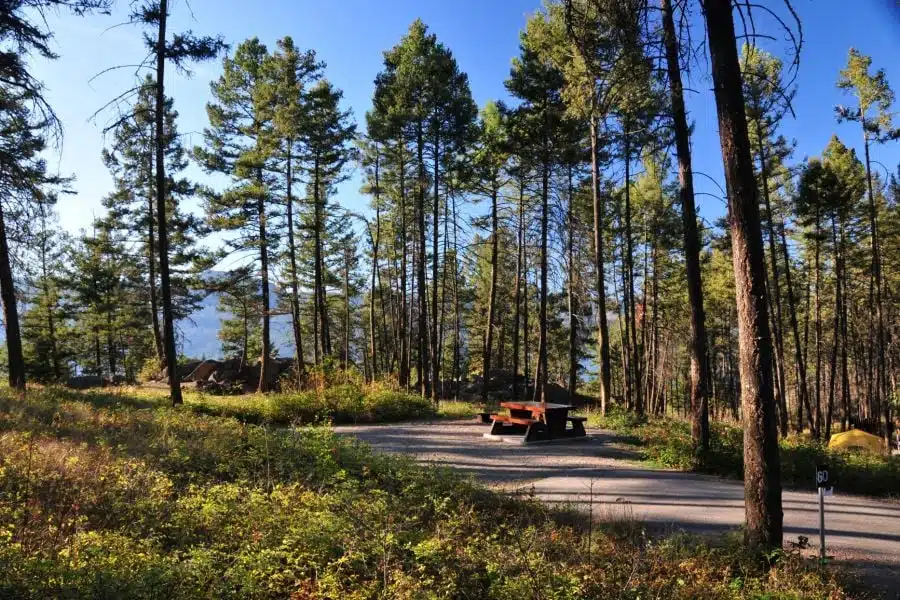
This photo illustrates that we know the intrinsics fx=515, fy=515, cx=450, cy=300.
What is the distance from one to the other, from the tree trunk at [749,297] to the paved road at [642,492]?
1097 mm

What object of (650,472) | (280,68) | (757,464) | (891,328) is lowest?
(650,472)

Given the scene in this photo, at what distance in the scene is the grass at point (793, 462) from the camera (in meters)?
9.77

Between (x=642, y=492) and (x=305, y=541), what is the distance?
535cm

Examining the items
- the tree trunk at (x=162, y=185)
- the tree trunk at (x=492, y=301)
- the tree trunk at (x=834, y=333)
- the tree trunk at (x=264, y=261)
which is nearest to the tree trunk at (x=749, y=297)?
the tree trunk at (x=162, y=185)

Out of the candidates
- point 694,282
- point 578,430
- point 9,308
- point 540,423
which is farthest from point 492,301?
point 9,308

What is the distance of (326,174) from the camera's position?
24.0 metres

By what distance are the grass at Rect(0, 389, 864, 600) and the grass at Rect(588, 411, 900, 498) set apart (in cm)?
510

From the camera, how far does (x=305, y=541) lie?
14.5ft

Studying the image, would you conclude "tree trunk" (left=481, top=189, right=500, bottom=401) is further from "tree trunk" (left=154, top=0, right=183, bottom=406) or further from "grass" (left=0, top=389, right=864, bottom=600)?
"grass" (left=0, top=389, right=864, bottom=600)

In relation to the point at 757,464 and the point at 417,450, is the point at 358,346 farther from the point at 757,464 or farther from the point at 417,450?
the point at 757,464

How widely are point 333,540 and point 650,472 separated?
677 centimetres

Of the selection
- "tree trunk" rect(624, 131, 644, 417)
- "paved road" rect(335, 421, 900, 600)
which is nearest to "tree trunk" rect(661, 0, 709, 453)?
"paved road" rect(335, 421, 900, 600)

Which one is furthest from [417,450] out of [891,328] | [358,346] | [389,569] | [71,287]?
[358,346]

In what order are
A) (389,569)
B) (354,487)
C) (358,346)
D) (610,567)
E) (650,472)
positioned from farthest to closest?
(358,346) → (650,472) → (354,487) → (610,567) → (389,569)
